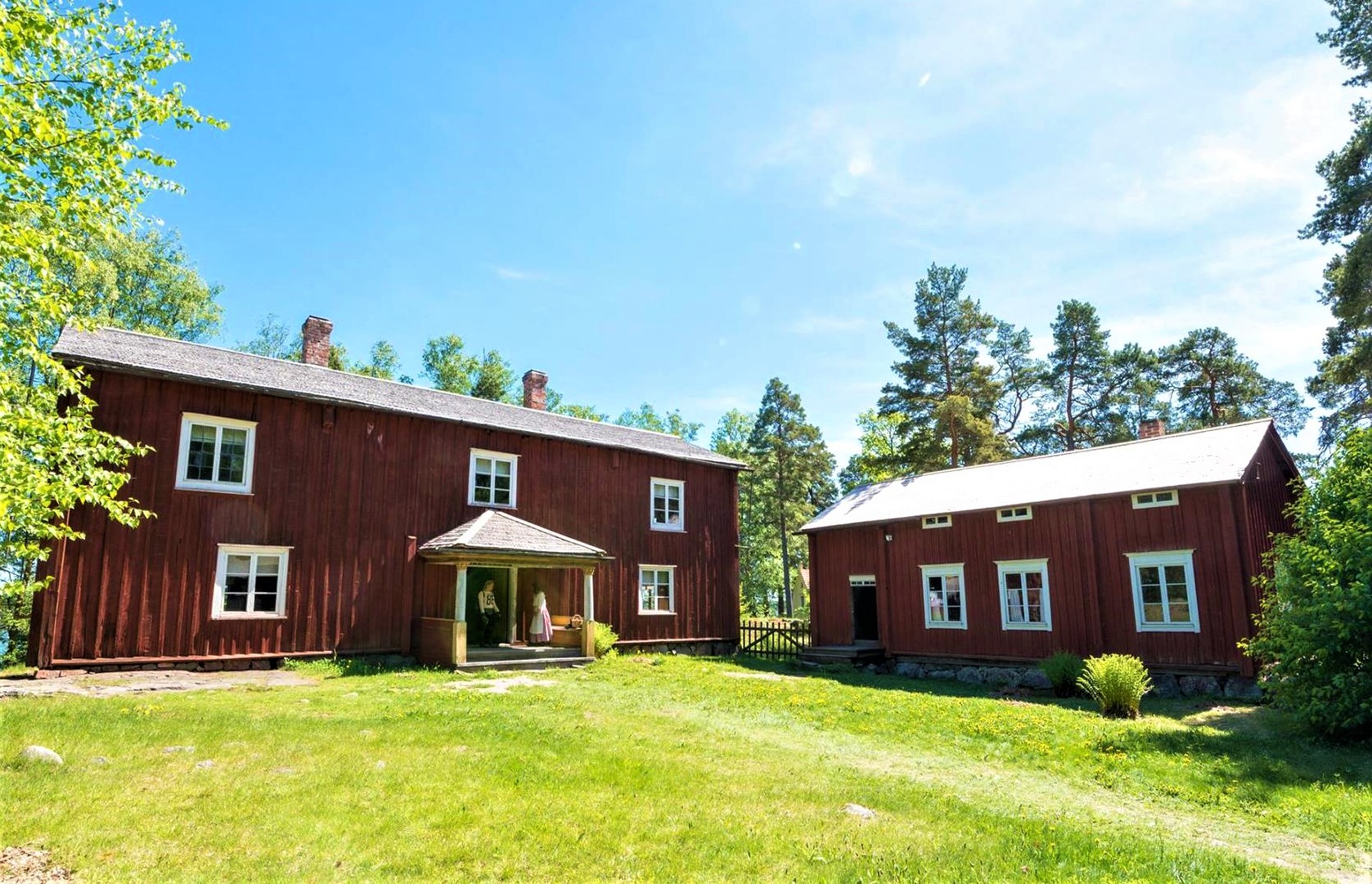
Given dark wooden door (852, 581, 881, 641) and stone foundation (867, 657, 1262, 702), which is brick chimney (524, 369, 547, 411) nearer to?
dark wooden door (852, 581, 881, 641)

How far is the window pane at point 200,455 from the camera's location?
1595 centimetres

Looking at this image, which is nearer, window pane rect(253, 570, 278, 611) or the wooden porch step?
window pane rect(253, 570, 278, 611)

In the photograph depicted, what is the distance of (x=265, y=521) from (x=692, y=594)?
40.6ft

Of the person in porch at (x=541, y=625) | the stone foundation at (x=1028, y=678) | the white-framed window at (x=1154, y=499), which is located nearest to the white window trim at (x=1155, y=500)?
the white-framed window at (x=1154, y=499)

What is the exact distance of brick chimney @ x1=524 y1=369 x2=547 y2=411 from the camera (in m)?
25.7

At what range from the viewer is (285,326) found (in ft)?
122

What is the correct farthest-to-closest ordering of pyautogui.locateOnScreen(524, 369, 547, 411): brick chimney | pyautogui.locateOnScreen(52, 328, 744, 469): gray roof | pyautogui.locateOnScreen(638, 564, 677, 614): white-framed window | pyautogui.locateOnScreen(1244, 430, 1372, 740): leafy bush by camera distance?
1. pyautogui.locateOnScreen(524, 369, 547, 411): brick chimney
2. pyautogui.locateOnScreen(638, 564, 677, 614): white-framed window
3. pyautogui.locateOnScreen(52, 328, 744, 469): gray roof
4. pyautogui.locateOnScreen(1244, 430, 1372, 740): leafy bush

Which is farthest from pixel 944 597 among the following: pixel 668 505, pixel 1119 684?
pixel 668 505

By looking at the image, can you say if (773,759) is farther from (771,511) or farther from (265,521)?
(771,511)

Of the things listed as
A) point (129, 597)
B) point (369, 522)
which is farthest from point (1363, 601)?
point (129, 597)

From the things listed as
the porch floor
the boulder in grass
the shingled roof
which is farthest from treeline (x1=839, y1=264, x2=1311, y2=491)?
the boulder in grass

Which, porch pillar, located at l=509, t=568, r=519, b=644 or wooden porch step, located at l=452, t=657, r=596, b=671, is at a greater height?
porch pillar, located at l=509, t=568, r=519, b=644

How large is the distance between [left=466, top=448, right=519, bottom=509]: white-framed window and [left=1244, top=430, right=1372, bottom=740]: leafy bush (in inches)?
644

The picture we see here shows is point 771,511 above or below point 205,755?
above
